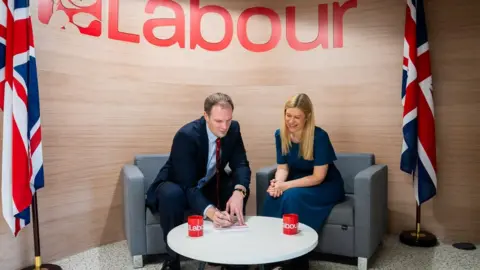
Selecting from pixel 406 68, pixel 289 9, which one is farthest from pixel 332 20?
pixel 406 68

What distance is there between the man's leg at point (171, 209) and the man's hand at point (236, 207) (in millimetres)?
375

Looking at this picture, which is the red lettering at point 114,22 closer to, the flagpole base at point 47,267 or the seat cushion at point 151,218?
the seat cushion at point 151,218

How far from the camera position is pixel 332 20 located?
3.71 metres

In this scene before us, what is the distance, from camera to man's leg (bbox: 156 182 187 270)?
2.58m

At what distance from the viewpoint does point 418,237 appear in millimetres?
3326

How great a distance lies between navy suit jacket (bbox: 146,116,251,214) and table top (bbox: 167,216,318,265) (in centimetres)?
33

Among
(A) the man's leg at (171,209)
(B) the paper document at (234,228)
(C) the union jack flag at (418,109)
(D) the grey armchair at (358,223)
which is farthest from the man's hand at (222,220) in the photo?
(C) the union jack flag at (418,109)

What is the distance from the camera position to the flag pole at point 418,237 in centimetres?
325

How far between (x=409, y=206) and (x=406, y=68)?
114 centimetres

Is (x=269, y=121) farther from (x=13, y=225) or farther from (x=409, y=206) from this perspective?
(x=13, y=225)

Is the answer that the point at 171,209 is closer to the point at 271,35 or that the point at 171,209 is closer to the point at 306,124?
the point at 306,124

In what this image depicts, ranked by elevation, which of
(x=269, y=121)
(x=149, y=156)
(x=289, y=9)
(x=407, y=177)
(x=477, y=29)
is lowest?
(x=407, y=177)

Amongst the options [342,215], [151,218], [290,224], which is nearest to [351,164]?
[342,215]

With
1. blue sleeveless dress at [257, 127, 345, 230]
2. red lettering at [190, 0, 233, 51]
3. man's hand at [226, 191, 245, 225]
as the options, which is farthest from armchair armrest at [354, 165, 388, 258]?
red lettering at [190, 0, 233, 51]
